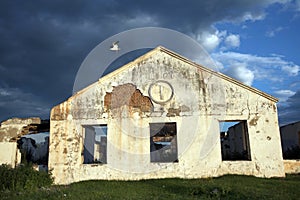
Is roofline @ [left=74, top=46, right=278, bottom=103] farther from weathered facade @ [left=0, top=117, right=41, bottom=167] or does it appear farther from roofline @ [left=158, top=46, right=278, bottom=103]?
weathered facade @ [left=0, top=117, right=41, bottom=167]

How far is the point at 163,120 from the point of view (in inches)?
461

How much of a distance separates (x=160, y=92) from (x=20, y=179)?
646cm

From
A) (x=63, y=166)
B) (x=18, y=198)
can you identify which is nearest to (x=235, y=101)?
(x=63, y=166)

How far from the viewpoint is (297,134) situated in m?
16.7

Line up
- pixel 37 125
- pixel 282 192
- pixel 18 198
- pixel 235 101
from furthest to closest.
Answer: pixel 37 125, pixel 235 101, pixel 282 192, pixel 18 198

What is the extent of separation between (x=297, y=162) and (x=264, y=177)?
6.74 ft

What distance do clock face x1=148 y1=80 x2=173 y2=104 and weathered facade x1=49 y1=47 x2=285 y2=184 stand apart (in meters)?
0.02

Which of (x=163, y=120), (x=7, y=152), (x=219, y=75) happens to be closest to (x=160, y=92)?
(x=163, y=120)

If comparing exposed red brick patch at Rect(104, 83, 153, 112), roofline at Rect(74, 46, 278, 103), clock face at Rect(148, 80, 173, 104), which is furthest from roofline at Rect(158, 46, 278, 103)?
exposed red brick patch at Rect(104, 83, 153, 112)

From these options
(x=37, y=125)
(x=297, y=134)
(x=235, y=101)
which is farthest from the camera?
(x=297, y=134)

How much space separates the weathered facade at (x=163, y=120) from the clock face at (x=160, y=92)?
0.07 feet

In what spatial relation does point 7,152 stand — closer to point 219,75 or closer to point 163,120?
point 163,120

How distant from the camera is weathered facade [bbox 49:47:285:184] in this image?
11.3 metres

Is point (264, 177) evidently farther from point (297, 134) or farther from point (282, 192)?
point (297, 134)
